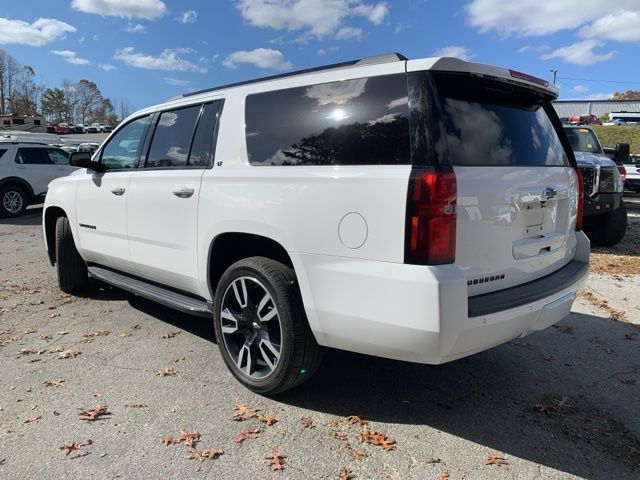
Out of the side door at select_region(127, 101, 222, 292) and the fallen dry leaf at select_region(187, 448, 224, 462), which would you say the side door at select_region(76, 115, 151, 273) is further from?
the fallen dry leaf at select_region(187, 448, 224, 462)

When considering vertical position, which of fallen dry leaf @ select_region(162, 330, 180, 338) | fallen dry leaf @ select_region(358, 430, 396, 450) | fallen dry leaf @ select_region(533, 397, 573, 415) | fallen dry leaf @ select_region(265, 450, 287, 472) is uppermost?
fallen dry leaf @ select_region(162, 330, 180, 338)

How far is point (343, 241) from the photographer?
2705mm

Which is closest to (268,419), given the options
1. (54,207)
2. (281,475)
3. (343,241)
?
(281,475)

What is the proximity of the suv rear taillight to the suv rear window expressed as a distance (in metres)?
0.22

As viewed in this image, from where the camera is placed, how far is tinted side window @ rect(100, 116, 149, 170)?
4.54 meters

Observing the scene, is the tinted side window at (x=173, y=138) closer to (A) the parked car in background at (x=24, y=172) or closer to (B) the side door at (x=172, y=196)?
(B) the side door at (x=172, y=196)

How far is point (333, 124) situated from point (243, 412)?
1.80 meters

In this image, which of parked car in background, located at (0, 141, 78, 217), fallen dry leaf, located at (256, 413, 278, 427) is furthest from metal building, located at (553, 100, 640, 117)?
fallen dry leaf, located at (256, 413, 278, 427)

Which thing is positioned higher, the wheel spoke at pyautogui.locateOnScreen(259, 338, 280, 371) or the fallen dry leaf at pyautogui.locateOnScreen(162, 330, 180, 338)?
the wheel spoke at pyautogui.locateOnScreen(259, 338, 280, 371)

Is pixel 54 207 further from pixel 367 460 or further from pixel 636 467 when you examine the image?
pixel 636 467

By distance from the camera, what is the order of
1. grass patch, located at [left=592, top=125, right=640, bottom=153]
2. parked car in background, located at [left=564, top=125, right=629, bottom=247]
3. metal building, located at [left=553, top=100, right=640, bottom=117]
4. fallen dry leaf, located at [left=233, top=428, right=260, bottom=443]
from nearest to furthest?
fallen dry leaf, located at [left=233, top=428, right=260, bottom=443] < parked car in background, located at [left=564, top=125, right=629, bottom=247] < grass patch, located at [left=592, top=125, right=640, bottom=153] < metal building, located at [left=553, top=100, right=640, bottom=117]

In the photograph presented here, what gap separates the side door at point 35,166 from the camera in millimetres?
13383

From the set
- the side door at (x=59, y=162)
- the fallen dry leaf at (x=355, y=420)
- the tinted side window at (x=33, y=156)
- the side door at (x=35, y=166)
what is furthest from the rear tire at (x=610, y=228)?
the tinted side window at (x=33, y=156)

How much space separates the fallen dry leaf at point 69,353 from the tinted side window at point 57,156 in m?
11.4
